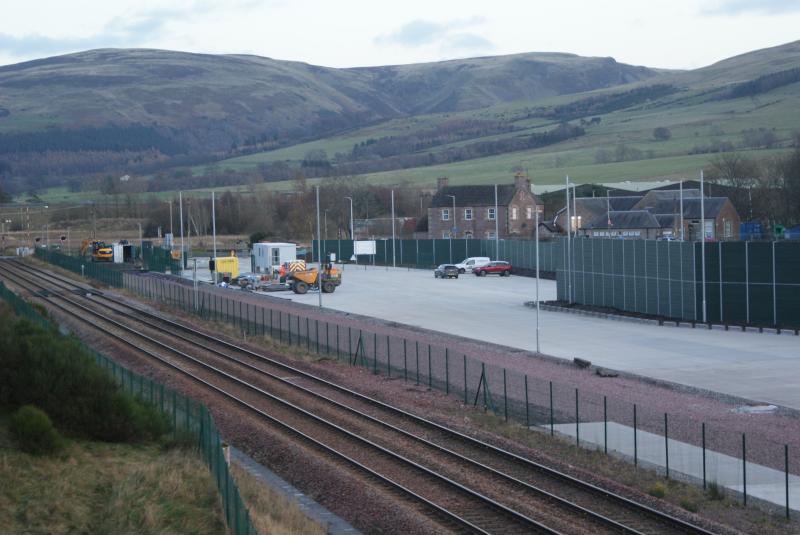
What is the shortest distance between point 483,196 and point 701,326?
7375 centimetres

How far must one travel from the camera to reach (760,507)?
20.7 metres

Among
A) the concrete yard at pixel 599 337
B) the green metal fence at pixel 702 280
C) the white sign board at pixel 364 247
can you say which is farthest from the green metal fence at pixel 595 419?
the white sign board at pixel 364 247

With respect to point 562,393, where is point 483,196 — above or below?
above

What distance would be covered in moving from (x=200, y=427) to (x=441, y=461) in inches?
221

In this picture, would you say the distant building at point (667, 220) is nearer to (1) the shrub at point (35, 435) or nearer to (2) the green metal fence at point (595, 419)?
(2) the green metal fence at point (595, 419)

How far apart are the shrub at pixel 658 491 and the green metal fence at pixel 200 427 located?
8405mm

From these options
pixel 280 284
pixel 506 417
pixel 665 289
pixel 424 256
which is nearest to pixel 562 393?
pixel 506 417

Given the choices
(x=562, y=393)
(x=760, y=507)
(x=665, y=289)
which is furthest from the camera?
(x=665, y=289)

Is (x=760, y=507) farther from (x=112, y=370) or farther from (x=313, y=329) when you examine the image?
(x=313, y=329)

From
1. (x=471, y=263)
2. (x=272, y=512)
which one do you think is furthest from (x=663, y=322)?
(x=471, y=263)

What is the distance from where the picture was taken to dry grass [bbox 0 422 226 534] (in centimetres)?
1909

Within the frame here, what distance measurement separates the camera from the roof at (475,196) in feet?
403

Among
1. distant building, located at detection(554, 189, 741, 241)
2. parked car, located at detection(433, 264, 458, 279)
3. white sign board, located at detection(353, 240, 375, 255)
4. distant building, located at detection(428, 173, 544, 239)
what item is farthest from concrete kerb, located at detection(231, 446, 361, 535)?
distant building, located at detection(428, 173, 544, 239)

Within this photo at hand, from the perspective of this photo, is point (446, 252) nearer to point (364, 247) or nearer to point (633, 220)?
point (364, 247)
